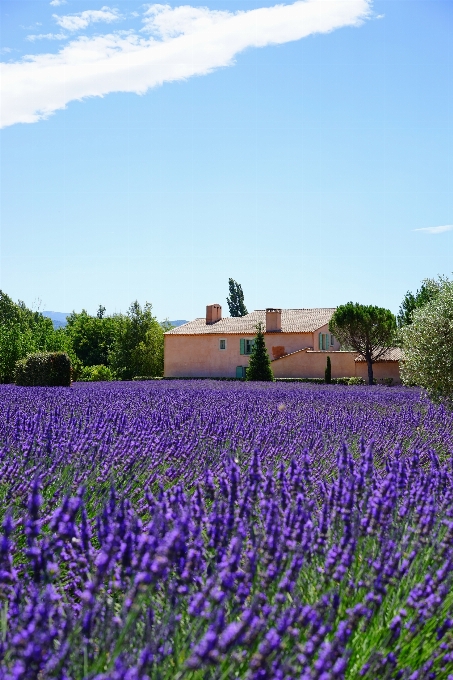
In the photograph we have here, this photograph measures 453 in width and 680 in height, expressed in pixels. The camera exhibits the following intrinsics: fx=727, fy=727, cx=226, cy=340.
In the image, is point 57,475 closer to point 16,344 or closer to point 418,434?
point 418,434

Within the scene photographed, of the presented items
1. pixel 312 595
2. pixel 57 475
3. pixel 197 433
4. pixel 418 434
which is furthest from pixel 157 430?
pixel 312 595

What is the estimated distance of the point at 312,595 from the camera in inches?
104

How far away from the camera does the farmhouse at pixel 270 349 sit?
3466 cm

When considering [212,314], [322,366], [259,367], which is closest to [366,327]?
[322,366]

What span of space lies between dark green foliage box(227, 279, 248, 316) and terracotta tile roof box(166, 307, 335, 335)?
16986mm

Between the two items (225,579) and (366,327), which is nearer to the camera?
(225,579)

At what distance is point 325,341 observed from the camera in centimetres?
3741

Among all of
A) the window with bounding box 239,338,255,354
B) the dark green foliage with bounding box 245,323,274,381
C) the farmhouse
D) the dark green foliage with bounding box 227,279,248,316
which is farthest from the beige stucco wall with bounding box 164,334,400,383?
the dark green foliage with bounding box 227,279,248,316

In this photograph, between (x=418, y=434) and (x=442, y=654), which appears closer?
(x=442, y=654)

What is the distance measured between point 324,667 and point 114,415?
204 inches

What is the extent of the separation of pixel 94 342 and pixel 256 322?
20.3 metres

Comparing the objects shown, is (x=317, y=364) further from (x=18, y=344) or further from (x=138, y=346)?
(x=18, y=344)

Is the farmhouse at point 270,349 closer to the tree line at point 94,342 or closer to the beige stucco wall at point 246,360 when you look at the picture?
the beige stucco wall at point 246,360

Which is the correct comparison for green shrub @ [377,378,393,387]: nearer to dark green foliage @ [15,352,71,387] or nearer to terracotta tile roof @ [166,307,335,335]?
terracotta tile roof @ [166,307,335,335]
